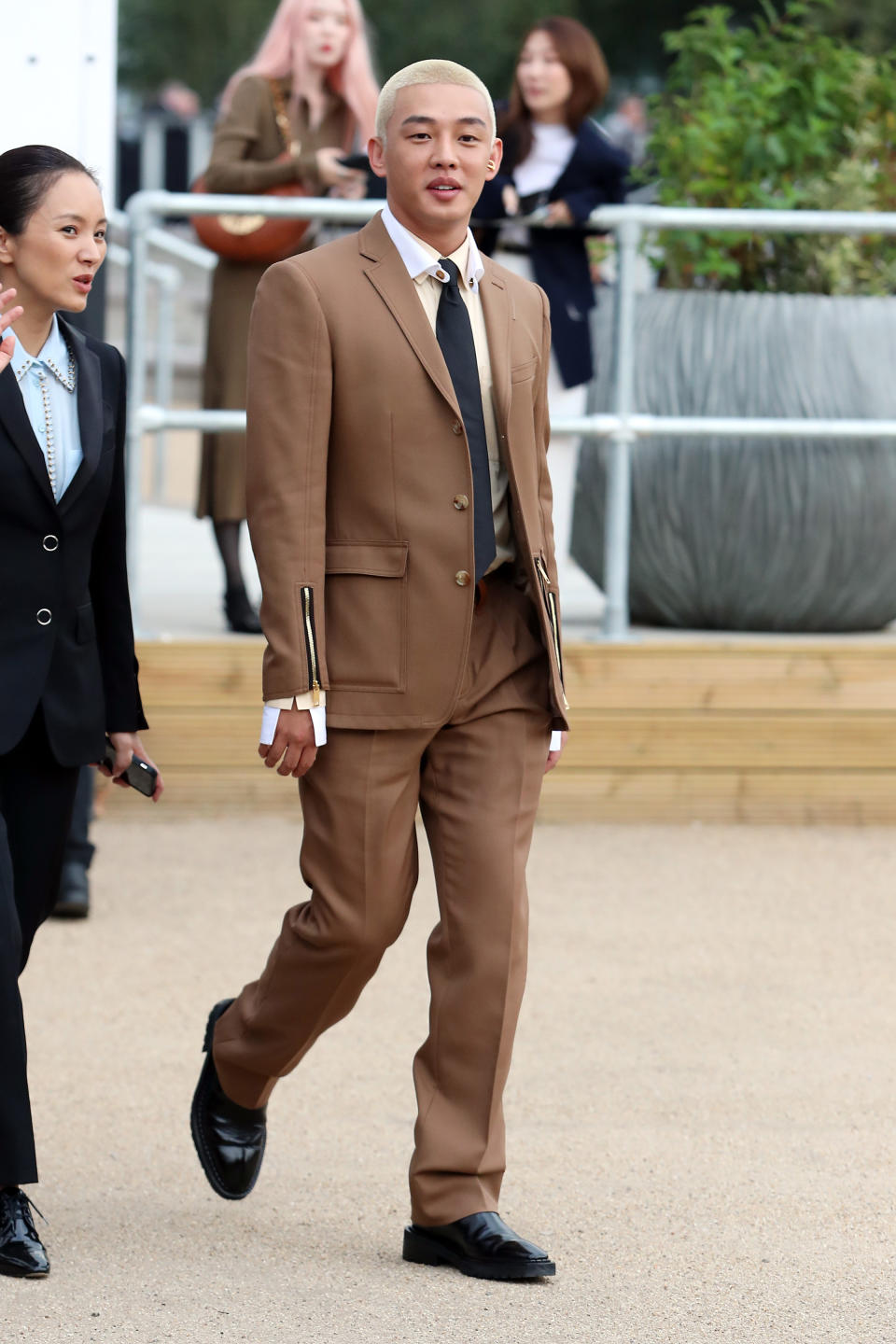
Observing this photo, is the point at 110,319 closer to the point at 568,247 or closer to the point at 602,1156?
the point at 568,247

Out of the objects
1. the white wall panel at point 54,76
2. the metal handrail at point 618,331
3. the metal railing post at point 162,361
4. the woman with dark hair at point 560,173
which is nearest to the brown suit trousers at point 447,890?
the white wall panel at point 54,76

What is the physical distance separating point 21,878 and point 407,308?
1052mm

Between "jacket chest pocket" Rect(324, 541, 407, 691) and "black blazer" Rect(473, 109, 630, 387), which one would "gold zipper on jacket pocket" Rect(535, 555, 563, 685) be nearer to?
"jacket chest pocket" Rect(324, 541, 407, 691)

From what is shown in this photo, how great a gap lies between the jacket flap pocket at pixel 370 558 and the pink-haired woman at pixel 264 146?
10.7 ft

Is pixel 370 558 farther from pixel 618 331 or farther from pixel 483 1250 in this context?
pixel 618 331

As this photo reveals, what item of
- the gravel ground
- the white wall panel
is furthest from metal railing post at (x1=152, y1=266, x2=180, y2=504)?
the gravel ground

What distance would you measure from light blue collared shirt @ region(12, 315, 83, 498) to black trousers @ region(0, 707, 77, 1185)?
385mm

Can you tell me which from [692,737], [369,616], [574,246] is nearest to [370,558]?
[369,616]

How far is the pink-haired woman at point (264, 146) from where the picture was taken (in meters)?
6.61

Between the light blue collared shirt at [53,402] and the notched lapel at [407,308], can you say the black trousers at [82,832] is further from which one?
the notched lapel at [407,308]

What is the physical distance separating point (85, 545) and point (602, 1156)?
140 centimetres

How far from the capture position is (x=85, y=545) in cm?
354

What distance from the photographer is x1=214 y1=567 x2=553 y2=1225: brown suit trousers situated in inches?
137

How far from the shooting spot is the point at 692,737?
21.4 feet
